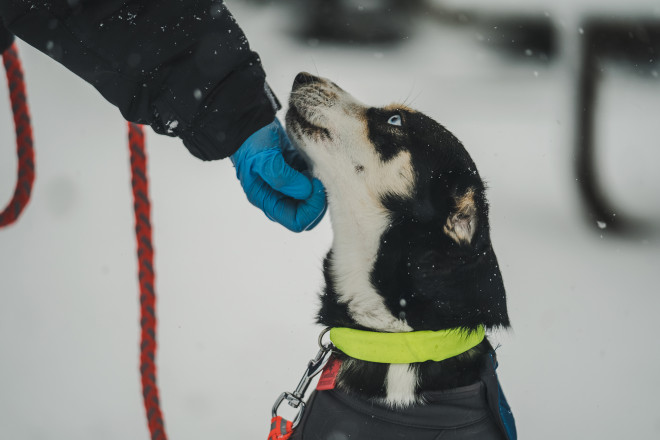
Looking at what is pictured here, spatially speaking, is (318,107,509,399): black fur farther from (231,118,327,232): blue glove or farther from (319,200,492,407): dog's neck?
(231,118,327,232): blue glove

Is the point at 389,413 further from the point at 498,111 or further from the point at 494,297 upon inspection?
the point at 498,111

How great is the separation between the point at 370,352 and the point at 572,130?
3.25 m

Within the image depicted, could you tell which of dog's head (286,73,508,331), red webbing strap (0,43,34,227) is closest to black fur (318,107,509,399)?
dog's head (286,73,508,331)

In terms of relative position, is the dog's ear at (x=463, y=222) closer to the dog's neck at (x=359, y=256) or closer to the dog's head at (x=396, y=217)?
the dog's head at (x=396, y=217)

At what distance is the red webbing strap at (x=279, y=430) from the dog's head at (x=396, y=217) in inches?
14.3

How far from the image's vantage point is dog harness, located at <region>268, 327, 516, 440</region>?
1.64m

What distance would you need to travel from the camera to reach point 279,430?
1.75 m

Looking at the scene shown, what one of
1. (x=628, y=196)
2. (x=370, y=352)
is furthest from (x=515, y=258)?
(x=370, y=352)

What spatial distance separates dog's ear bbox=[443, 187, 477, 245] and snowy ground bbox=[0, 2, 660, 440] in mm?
1455

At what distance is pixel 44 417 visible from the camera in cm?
294

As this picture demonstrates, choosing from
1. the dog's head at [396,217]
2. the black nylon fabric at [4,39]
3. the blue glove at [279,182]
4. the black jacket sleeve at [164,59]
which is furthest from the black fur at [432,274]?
the black nylon fabric at [4,39]

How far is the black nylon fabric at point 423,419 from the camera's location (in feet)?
5.37

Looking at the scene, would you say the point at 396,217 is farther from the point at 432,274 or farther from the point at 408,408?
the point at 408,408

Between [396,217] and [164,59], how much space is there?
0.86 meters
